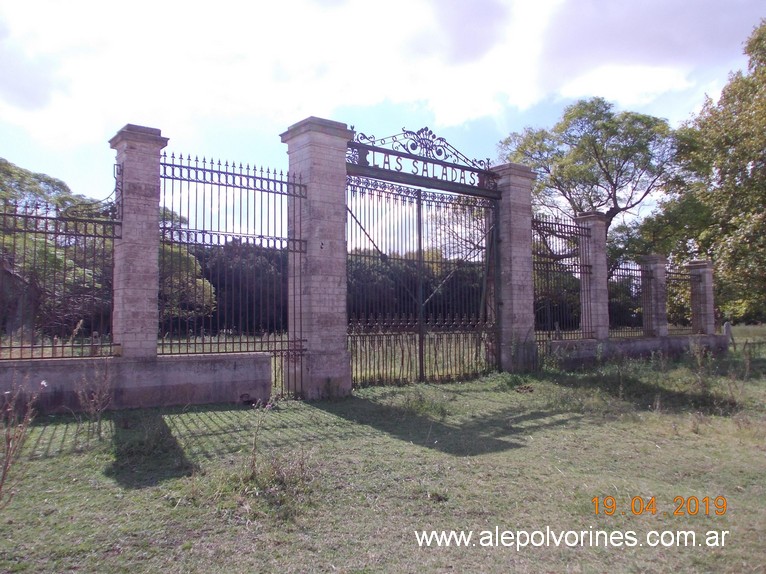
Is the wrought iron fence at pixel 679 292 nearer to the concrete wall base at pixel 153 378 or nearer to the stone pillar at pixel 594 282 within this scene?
the stone pillar at pixel 594 282

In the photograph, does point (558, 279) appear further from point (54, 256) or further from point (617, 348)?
point (54, 256)

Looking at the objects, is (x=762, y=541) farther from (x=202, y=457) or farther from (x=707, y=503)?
(x=202, y=457)

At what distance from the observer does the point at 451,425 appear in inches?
297

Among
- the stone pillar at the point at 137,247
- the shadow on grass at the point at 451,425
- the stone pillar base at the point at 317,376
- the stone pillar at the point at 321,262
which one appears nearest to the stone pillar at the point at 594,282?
the shadow on grass at the point at 451,425

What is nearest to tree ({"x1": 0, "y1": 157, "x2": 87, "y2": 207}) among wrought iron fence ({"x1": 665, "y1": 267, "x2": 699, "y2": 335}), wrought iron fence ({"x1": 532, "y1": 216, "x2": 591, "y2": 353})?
wrought iron fence ({"x1": 532, "y1": 216, "x2": 591, "y2": 353})

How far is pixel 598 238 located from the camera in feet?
48.7

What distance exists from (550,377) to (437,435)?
5.74 metres

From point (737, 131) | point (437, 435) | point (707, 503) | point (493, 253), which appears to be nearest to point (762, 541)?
point (707, 503)

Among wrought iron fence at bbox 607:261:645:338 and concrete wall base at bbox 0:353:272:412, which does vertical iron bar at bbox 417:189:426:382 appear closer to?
concrete wall base at bbox 0:353:272:412

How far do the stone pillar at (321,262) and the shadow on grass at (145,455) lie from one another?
115 inches

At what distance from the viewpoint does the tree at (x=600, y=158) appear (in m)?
23.7

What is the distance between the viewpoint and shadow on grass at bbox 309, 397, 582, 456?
6500mm

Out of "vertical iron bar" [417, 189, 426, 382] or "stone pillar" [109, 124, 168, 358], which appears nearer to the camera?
"stone pillar" [109, 124, 168, 358]

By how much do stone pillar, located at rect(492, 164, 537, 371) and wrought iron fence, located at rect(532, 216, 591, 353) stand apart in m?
0.80
